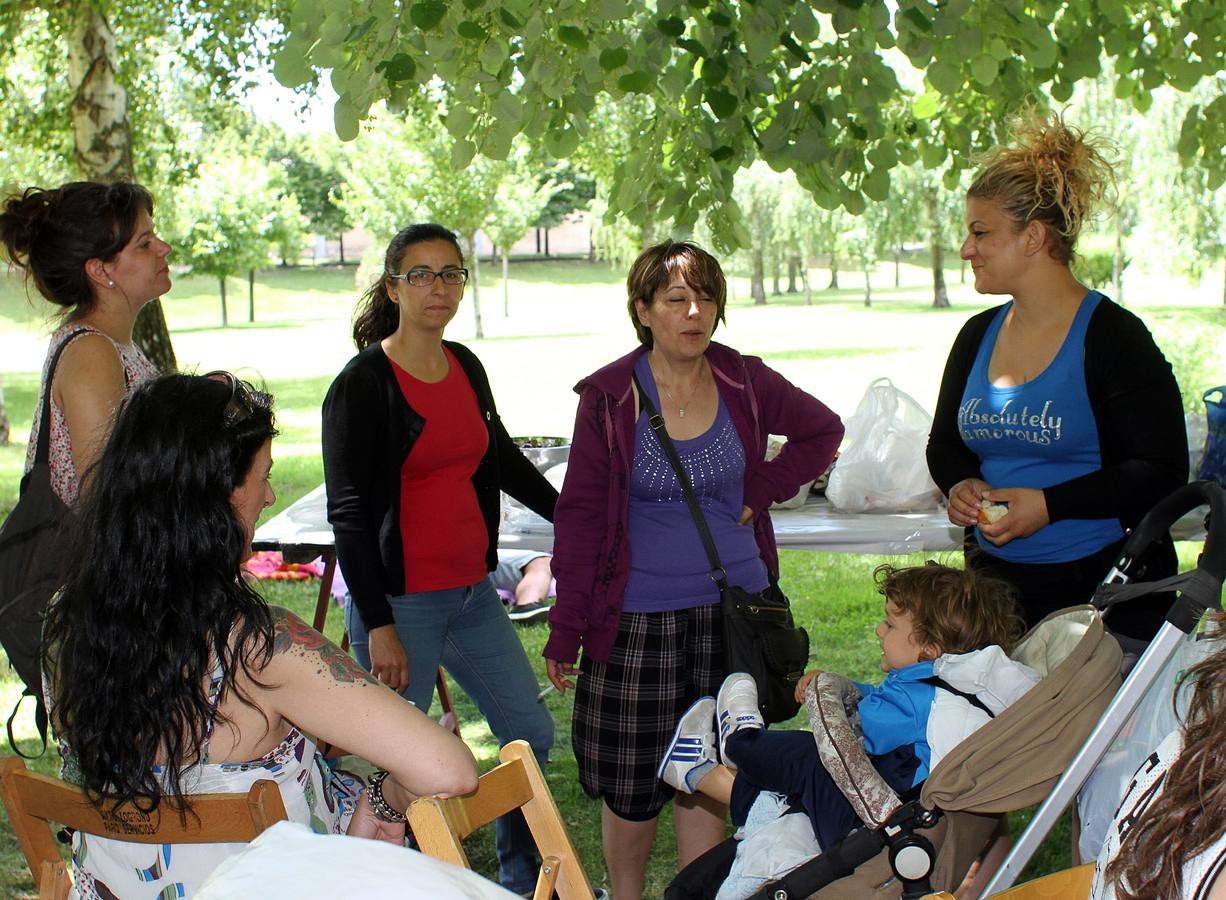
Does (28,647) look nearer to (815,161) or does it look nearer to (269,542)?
(269,542)

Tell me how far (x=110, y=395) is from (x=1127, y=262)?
3405cm

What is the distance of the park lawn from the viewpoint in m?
5.26

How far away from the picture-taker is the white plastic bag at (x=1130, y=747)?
2252 mm

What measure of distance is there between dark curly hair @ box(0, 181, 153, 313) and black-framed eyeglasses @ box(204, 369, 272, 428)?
1.00 meters

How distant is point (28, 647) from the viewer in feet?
8.86

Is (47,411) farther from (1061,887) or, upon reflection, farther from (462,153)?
(1061,887)

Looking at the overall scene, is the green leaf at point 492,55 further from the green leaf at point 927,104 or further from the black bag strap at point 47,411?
the green leaf at point 927,104

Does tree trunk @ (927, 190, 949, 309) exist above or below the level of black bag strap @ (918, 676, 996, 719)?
above

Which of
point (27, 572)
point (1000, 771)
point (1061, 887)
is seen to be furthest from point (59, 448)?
point (1061, 887)

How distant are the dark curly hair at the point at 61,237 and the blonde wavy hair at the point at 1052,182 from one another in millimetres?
2113

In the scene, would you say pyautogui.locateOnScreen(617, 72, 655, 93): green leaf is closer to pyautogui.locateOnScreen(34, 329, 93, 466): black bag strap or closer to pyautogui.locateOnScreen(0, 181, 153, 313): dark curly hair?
pyautogui.locateOnScreen(0, 181, 153, 313): dark curly hair

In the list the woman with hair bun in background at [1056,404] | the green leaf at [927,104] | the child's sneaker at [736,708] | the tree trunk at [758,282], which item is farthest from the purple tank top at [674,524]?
the tree trunk at [758,282]

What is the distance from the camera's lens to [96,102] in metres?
8.14

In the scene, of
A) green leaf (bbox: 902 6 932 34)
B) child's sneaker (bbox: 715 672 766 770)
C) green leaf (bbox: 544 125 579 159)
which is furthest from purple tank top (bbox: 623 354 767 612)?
green leaf (bbox: 902 6 932 34)
